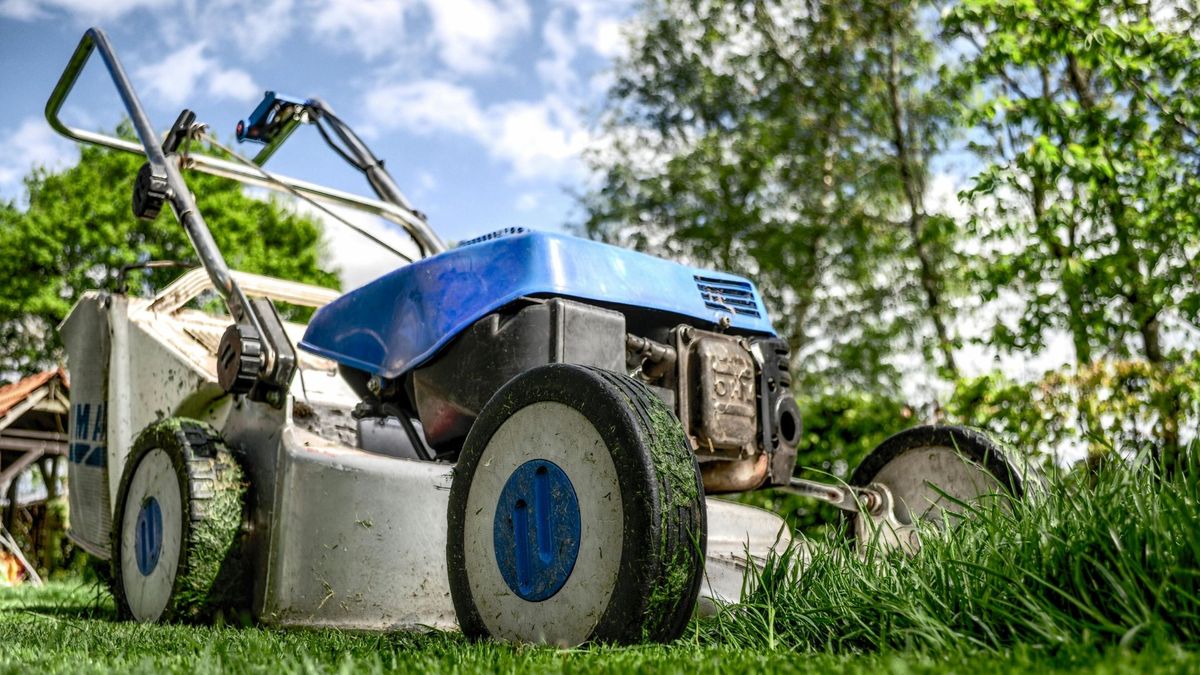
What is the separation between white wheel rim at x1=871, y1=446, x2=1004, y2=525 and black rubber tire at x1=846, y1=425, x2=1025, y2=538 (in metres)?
0.02

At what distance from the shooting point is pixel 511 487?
222 centimetres

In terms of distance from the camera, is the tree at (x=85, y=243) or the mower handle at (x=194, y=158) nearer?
the mower handle at (x=194, y=158)

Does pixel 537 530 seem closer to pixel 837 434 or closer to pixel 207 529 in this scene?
pixel 207 529

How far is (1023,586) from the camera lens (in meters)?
1.83

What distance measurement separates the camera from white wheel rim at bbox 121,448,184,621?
3.23m

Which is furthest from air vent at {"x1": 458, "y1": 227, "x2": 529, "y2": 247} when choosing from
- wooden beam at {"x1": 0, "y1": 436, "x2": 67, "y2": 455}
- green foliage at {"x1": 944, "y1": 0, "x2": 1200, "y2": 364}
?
wooden beam at {"x1": 0, "y1": 436, "x2": 67, "y2": 455}

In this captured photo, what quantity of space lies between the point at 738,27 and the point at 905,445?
43.6ft

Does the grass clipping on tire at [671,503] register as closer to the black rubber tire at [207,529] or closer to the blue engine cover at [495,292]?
the blue engine cover at [495,292]

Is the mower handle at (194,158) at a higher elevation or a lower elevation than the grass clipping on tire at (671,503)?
higher

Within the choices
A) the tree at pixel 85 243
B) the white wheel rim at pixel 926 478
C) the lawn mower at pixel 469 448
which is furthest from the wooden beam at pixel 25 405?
the white wheel rim at pixel 926 478

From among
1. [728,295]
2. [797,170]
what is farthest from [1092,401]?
[797,170]

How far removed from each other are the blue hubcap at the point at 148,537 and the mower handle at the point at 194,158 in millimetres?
1176

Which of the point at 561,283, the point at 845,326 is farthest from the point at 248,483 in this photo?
the point at 845,326

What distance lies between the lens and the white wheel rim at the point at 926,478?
3.42 m
